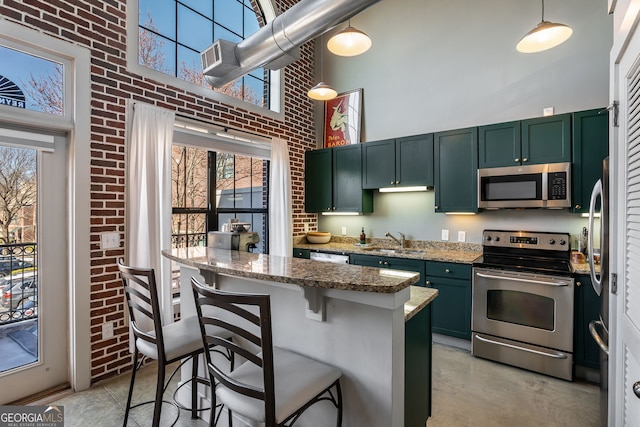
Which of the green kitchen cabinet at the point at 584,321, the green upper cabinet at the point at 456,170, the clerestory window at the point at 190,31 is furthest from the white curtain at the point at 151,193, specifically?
the green kitchen cabinet at the point at 584,321

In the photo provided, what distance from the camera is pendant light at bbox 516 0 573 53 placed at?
7.79 ft

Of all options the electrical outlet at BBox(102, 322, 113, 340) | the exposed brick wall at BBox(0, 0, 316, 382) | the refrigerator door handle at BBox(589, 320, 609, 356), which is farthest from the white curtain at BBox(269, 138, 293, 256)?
the refrigerator door handle at BBox(589, 320, 609, 356)

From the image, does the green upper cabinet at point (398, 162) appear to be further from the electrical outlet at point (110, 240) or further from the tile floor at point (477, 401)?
the electrical outlet at point (110, 240)

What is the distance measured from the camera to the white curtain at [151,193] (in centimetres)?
272

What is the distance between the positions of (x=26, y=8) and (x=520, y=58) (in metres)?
4.38

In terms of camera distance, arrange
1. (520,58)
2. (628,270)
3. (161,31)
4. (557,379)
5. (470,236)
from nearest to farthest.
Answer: (628,270) < (557,379) < (161,31) < (520,58) < (470,236)

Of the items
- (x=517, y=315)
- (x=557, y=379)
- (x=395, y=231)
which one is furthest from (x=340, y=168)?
(x=557, y=379)

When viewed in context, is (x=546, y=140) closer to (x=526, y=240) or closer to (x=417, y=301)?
(x=526, y=240)

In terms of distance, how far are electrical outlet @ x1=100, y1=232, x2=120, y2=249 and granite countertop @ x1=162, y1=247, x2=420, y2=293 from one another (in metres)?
1.03

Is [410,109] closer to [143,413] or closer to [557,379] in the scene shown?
[557,379]

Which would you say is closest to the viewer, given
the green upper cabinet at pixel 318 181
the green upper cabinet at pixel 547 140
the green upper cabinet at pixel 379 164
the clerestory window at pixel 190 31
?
the green upper cabinet at pixel 547 140

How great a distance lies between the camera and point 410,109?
159 inches

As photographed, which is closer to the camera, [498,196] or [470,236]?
[498,196]

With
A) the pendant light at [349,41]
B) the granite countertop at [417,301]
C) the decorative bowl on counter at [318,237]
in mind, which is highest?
the pendant light at [349,41]
